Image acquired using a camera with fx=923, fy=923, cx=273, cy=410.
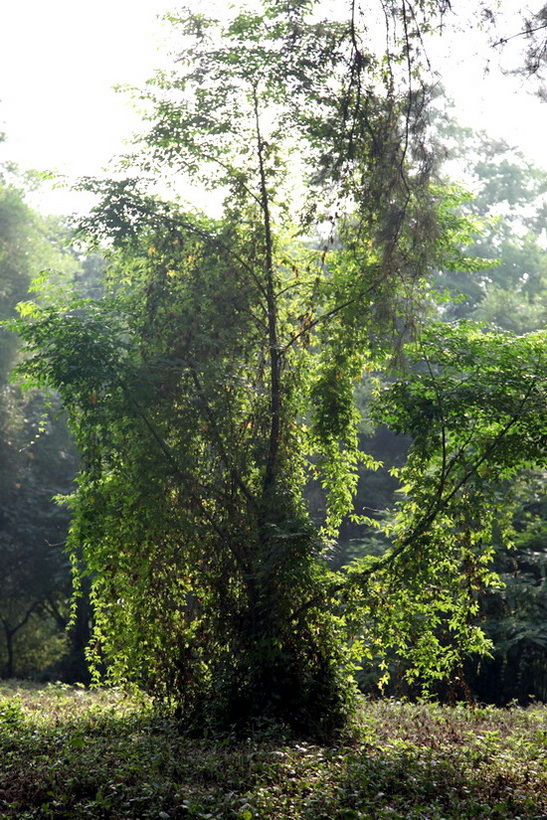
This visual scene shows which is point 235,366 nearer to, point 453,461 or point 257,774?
point 453,461

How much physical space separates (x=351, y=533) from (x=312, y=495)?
159cm

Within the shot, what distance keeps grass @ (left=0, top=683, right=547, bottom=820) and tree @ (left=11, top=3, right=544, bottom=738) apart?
2.83 feet

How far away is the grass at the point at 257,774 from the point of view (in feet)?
22.4

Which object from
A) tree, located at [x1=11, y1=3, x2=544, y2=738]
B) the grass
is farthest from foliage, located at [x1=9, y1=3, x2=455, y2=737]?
the grass

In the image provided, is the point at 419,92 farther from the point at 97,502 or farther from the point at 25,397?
the point at 25,397

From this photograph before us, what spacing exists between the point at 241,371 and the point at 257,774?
4879 mm

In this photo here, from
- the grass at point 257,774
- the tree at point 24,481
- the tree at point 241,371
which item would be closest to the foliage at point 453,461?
the tree at point 241,371

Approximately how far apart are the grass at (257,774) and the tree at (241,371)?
0.86 m

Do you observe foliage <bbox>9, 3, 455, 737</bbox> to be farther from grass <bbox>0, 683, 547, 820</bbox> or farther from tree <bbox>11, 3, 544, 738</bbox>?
grass <bbox>0, 683, 547, 820</bbox>

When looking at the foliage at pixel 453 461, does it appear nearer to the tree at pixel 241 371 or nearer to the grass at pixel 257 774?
the tree at pixel 241 371

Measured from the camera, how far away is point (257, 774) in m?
7.66

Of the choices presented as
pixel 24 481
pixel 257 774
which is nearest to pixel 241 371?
pixel 257 774

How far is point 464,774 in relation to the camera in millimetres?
8102

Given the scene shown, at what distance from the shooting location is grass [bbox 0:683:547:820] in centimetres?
681
